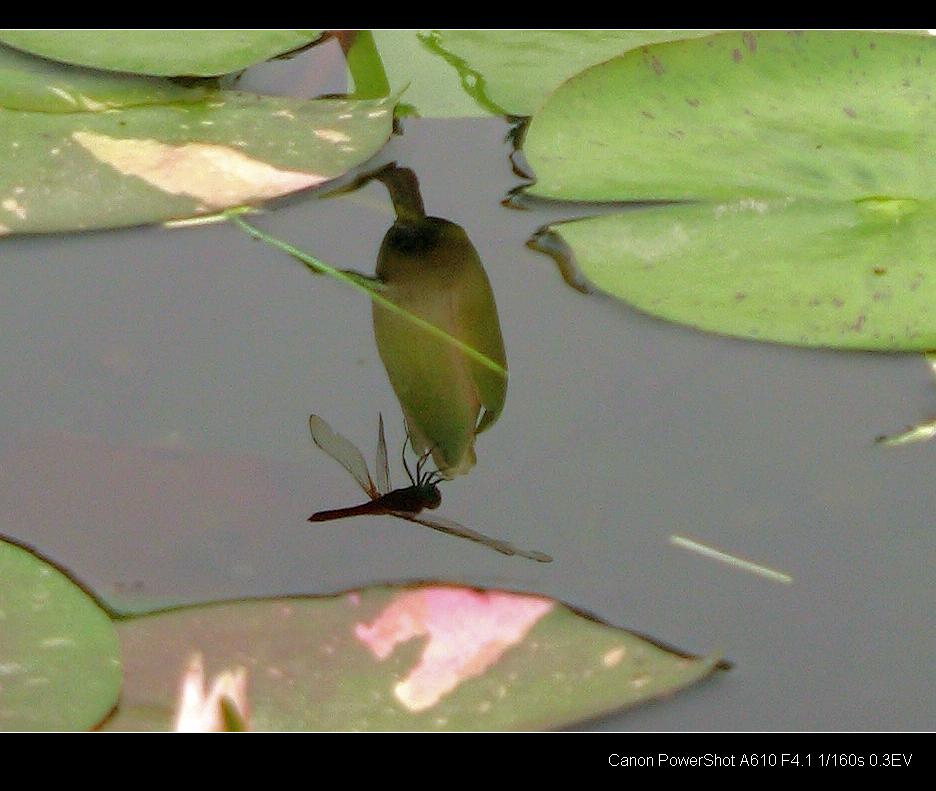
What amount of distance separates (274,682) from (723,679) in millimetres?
313

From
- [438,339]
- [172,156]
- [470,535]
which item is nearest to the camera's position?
[470,535]

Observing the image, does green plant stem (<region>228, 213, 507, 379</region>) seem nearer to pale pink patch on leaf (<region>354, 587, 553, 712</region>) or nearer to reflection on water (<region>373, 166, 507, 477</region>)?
reflection on water (<region>373, 166, 507, 477</region>)

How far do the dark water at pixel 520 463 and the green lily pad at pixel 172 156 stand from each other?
0.03 m

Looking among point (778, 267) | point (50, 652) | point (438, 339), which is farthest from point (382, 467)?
point (778, 267)

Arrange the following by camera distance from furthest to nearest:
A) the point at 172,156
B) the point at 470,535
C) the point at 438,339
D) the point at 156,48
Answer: the point at 156,48, the point at 172,156, the point at 438,339, the point at 470,535

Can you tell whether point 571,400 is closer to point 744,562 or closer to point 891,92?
point 744,562

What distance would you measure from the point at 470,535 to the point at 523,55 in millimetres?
699

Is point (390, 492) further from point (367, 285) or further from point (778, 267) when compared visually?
point (778, 267)

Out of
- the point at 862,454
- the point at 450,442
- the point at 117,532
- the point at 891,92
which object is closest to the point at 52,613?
the point at 117,532

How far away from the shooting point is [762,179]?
3.49 ft

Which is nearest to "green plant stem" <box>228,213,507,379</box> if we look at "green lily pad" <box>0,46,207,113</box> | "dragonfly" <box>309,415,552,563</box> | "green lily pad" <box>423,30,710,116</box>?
"dragonfly" <box>309,415,552,563</box>

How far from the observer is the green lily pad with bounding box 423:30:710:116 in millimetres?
1242

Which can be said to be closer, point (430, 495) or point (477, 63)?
point (430, 495)

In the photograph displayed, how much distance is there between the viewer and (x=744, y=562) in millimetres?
800
